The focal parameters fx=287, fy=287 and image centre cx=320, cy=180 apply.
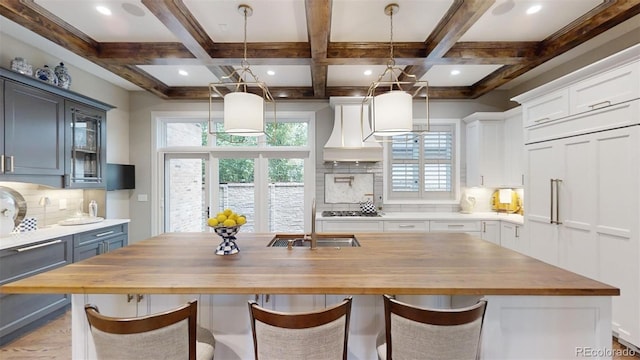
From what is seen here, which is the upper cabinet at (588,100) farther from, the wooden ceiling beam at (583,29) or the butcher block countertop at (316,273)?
the butcher block countertop at (316,273)

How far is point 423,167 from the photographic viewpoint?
4758 mm

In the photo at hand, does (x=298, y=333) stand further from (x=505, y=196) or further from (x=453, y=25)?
(x=505, y=196)

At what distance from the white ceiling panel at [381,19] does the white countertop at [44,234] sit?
130 inches

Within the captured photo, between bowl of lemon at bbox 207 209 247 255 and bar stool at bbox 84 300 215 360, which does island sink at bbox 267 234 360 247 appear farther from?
bar stool at bbox 84 300 215 360

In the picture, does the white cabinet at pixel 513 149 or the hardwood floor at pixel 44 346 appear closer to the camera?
the hardwood floor at pixel 44 346

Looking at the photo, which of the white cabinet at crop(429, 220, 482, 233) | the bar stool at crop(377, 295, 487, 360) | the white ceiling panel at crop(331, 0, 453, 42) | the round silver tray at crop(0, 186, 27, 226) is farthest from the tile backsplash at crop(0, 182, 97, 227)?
the white cabinet at crop(429, 220, 482, 233)

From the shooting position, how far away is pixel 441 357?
1203 mm

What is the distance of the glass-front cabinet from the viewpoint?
3166 millimetres

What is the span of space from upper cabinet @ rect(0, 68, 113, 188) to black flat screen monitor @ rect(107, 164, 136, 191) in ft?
1.18

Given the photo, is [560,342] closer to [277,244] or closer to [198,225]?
[277,244]

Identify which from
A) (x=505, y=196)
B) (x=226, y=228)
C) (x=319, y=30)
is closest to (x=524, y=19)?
(x=319, y=30)

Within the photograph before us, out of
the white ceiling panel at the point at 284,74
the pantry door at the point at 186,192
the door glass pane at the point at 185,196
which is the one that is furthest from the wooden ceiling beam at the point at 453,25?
the door glass pane at the point at 185,196

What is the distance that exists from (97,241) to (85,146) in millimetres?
1141

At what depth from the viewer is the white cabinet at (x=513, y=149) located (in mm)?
3986
